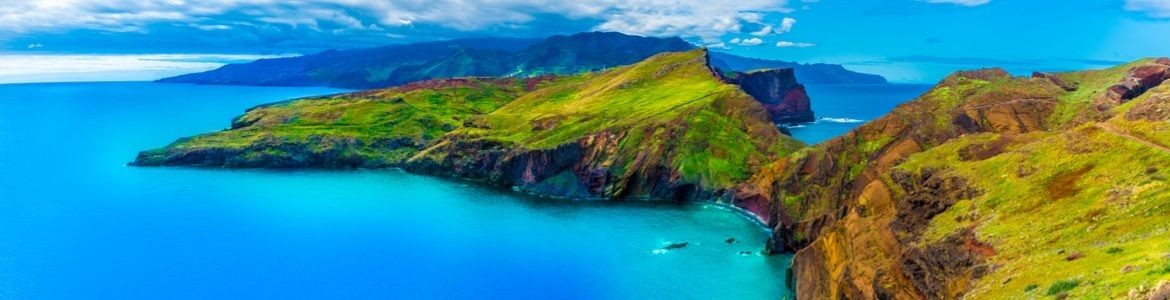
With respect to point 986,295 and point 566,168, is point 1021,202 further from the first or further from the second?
point 566,168

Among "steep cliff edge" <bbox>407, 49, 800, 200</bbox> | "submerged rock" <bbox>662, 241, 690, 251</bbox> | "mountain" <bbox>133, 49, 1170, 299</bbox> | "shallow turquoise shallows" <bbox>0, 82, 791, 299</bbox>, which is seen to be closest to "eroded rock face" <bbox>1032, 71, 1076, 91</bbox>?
"mountain" <bbox>133, 49, 1170, 299</bbox>

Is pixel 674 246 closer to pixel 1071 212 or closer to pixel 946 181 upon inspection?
pixel 946 181

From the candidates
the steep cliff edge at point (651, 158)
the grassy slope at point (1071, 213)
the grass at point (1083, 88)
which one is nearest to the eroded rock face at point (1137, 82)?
the grass at point (1083, 88)

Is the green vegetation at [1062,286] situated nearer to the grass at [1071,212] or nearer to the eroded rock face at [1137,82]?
the grass at [1071,212]

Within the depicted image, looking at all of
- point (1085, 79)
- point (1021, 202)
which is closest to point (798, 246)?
point (1021, 202)

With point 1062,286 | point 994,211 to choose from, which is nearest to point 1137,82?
point 994,211

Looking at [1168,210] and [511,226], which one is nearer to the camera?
[1168,210]
